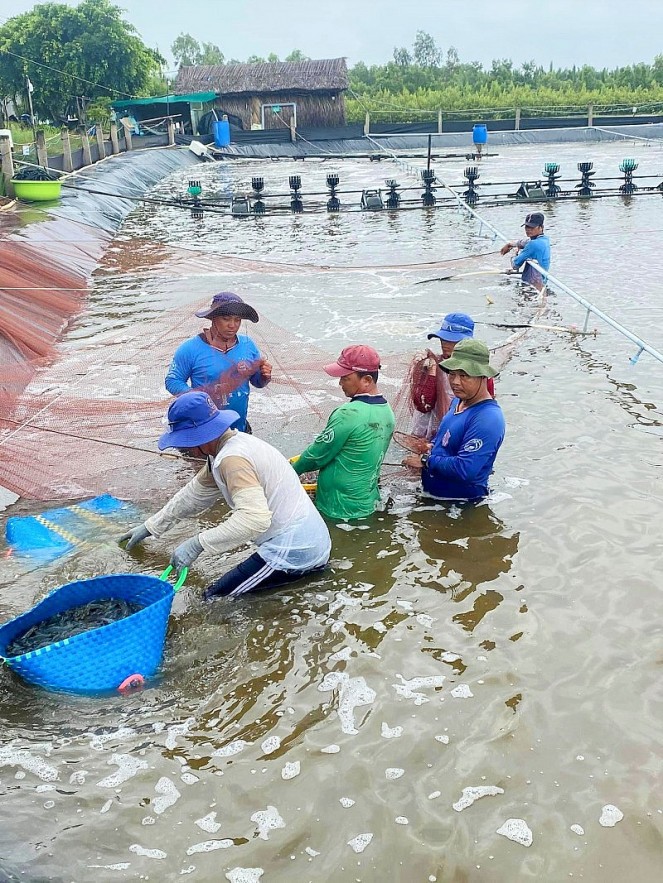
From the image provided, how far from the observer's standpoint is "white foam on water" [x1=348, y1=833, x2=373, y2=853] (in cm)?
285

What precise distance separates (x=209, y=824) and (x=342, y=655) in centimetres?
118

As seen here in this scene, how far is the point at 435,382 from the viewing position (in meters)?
5.82

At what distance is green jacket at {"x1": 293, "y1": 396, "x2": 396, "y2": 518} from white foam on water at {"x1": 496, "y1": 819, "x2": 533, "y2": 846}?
2.37 metres

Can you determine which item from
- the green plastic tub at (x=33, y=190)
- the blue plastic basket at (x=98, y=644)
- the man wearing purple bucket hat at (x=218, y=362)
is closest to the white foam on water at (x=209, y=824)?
the blue plastic basket at (x=98, y=644)

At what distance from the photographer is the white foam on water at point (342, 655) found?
3898 mm

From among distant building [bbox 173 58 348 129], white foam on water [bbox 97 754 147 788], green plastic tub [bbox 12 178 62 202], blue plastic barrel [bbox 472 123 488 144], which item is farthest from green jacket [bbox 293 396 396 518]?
distant building [bbox 173 58 348 129]

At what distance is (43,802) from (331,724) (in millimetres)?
1244

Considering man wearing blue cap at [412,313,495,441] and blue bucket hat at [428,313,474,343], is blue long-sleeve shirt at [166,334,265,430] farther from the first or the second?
blue bucket hat at [428,313,474,343]

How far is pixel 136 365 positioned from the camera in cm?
816

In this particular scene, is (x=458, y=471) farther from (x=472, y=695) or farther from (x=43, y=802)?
(x=43, y=802)

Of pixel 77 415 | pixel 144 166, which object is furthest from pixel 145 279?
pixel 144 166

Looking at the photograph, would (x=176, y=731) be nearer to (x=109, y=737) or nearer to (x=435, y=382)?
(x=109, y=737)

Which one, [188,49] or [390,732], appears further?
[188,49]

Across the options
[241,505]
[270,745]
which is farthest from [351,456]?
[270,745]
